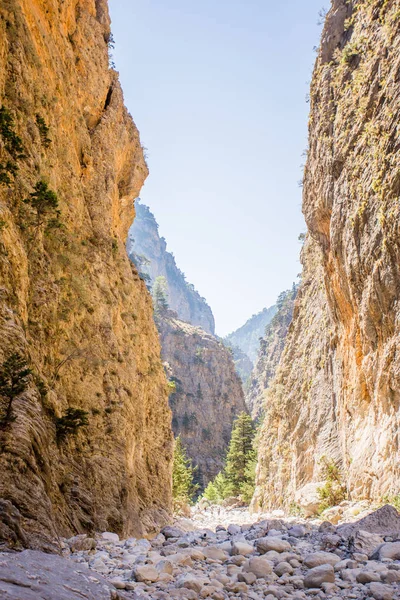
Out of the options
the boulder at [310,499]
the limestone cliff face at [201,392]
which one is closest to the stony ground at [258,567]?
the boulder at [310,499]

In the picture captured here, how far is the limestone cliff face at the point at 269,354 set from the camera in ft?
297

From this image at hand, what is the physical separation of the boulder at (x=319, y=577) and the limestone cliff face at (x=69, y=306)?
3.22 m

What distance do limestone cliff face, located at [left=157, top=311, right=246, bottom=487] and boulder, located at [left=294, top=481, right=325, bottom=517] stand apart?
45739 millimetres

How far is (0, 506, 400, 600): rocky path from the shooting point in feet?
15.4

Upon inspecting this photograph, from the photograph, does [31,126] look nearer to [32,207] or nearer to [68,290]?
[32,207]

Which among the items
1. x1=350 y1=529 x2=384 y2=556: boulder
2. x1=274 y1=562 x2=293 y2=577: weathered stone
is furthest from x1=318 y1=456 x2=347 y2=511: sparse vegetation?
x1=274 y1=562 x2=293 y2=577: weathered stone

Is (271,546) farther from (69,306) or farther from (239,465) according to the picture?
(239,465)

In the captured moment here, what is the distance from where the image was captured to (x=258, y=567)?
5.71 metres

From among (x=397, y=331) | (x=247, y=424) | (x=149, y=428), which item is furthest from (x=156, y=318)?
(x=397, y=331)

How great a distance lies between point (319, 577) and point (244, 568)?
42.2 inches

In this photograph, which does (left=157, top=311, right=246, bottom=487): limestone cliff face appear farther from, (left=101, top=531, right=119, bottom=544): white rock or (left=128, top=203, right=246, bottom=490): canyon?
(left=101, top=531, right=119, bottom=544): white rock

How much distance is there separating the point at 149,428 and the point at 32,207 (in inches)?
468

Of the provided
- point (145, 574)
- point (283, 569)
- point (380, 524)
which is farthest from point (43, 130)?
point (380, 524)

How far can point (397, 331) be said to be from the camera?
48.0ft
